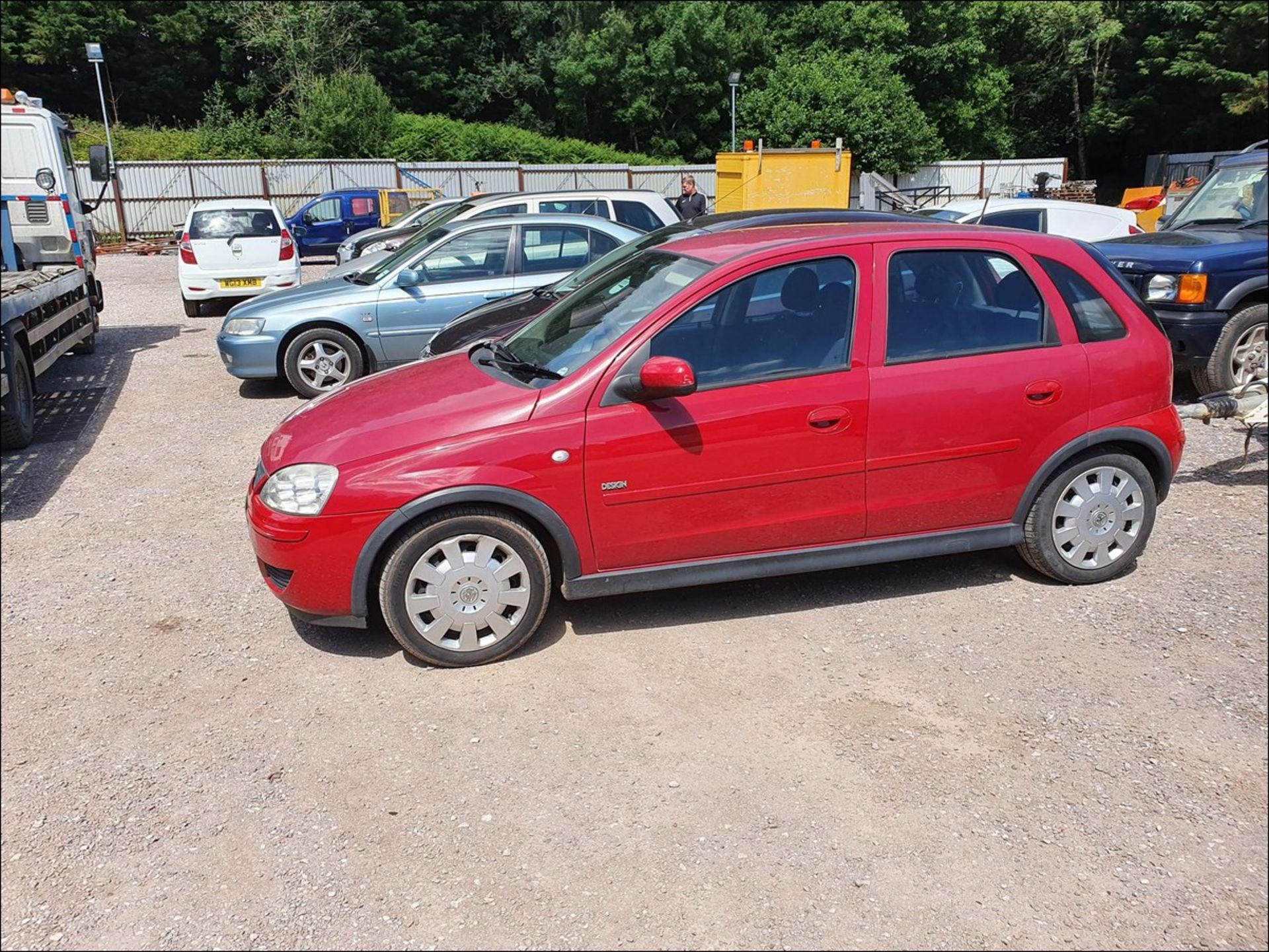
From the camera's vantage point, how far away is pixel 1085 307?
505 centimetres

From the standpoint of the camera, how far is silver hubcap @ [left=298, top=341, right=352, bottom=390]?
388 inches

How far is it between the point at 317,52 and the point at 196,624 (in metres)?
42.6

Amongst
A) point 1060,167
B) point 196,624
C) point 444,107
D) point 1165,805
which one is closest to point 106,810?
point 196,624

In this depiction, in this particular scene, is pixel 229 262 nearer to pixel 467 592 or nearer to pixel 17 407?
pixel 17 407

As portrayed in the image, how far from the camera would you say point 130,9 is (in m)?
41.6

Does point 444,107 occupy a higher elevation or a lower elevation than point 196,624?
higher

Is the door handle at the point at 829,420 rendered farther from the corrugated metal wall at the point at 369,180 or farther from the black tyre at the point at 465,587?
the corrugated metal wall at the point at 369,180

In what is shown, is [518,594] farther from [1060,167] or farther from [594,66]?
[594,66]

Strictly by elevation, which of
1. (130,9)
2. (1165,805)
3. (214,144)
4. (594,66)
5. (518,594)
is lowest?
(1165,805)

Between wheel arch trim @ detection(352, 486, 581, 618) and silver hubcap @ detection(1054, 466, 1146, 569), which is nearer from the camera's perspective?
wheel arch trim @ detection(352, 486, 581, 618)

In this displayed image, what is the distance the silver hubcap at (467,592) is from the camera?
14.5 feet

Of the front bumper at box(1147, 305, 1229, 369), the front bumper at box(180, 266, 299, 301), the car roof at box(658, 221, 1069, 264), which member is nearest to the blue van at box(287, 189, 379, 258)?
the front bumper at box(180, 266, 299, 301)

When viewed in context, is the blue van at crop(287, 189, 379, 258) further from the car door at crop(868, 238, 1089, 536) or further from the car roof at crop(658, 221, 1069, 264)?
the car door at crop(868, 238, 1089, 536)

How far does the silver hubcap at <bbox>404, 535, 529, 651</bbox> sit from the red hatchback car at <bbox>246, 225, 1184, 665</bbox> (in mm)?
10
